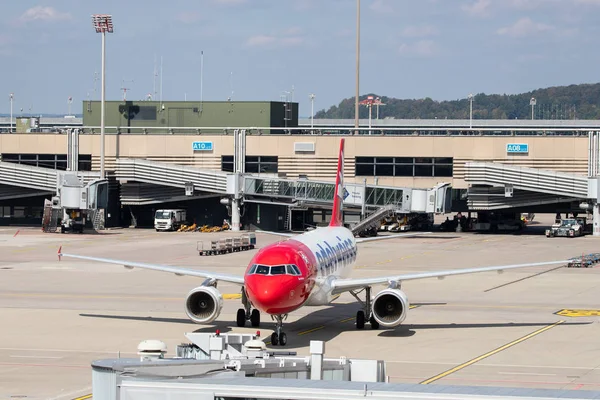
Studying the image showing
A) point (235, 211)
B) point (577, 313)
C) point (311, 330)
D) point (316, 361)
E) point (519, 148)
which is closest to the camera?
point (316, 361)

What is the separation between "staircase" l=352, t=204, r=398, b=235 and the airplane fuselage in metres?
55.6

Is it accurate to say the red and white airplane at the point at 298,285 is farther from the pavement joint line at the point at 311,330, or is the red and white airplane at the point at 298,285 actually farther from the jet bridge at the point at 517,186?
the jet bridge at the point at 517,186

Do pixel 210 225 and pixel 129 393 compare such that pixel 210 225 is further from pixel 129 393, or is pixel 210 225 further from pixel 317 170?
pixel 129 393

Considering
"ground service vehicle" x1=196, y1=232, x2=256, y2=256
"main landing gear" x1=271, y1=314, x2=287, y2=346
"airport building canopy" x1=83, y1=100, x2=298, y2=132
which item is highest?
"airport building canopy" x1=83, y1=100, x2=298, y2=132

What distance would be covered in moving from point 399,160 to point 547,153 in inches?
603

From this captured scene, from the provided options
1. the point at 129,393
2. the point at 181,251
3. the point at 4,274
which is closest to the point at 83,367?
the point at 129,393

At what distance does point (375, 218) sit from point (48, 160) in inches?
1532

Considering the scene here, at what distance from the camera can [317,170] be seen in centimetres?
11506

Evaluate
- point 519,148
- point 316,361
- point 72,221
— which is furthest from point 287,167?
Answer: point 316,361

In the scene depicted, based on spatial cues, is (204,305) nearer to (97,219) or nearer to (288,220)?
(288,220)

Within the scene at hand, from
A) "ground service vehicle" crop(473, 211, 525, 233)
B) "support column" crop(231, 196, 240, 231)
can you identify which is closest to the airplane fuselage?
"support column" crop(231, 196, 240, 231)

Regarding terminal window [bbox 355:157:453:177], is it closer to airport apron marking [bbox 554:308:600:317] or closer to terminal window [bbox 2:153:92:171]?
terminal window [bbox 2:153:92:171]

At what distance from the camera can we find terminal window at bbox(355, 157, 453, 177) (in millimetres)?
112625

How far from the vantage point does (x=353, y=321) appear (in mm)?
47000
